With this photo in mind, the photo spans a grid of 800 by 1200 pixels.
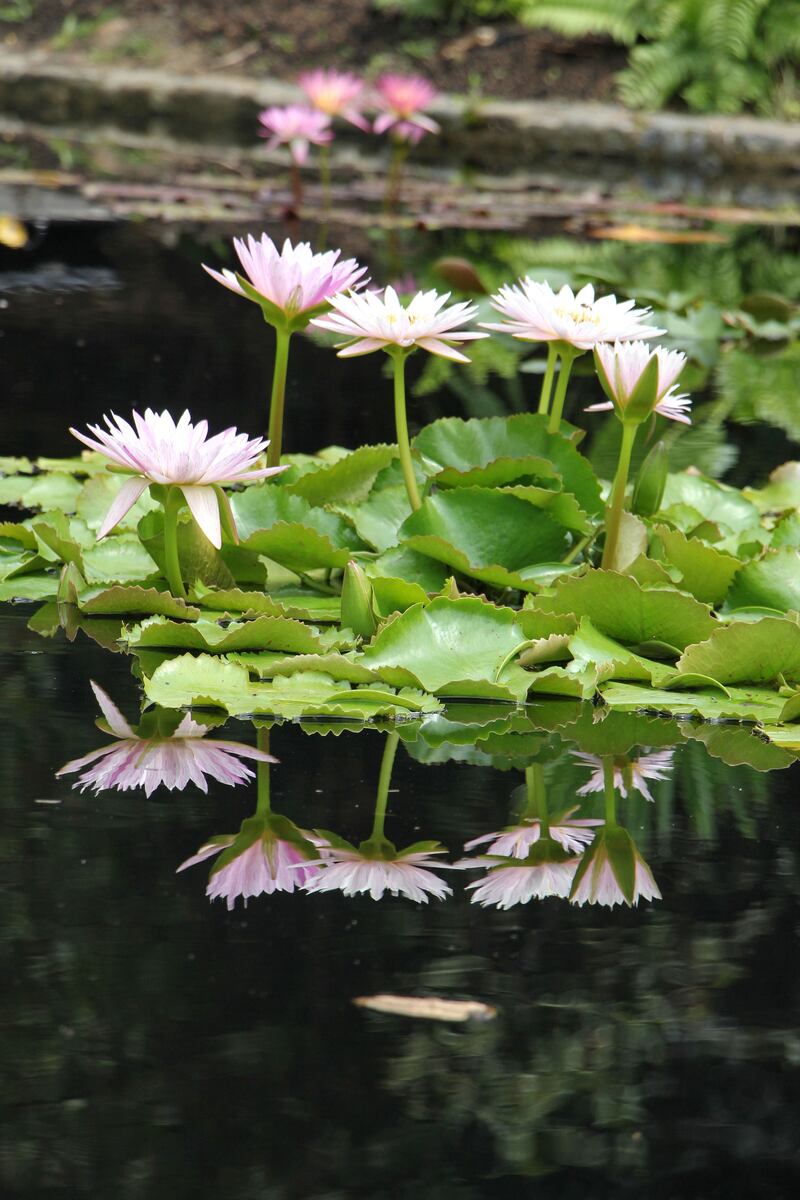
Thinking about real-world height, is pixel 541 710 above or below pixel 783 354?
below

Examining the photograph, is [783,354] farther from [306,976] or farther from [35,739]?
[306,976]

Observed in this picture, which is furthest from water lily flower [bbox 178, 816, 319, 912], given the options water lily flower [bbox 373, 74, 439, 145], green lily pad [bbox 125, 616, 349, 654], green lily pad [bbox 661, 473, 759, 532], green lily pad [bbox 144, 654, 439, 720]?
water lily flower [bbox 373, 74, 439, 145]

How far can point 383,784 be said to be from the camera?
4.28 feet

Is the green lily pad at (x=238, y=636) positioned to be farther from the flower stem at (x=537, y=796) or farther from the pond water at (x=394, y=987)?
the flower stem at (x=537, y=796)

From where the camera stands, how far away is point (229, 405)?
9.38 feet

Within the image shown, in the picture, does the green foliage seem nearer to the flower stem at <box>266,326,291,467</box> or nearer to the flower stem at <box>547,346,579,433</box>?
the flower stem at <box>547,346,579,433</box>

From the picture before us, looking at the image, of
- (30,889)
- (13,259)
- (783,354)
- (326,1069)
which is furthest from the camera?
(13,259)

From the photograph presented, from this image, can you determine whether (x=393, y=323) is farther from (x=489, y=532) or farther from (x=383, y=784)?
(x=383, y=784)

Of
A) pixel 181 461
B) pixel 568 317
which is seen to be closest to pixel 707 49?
pixel 568 317

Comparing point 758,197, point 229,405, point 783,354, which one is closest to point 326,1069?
point 229,405

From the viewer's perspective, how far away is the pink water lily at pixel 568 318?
1.66 m

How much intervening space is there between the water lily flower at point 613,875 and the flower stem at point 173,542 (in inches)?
22.4

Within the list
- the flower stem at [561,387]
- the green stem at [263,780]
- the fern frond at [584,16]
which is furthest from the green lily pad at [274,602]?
the fern frond at [584,16]

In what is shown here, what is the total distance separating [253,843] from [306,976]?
0.21 meters
